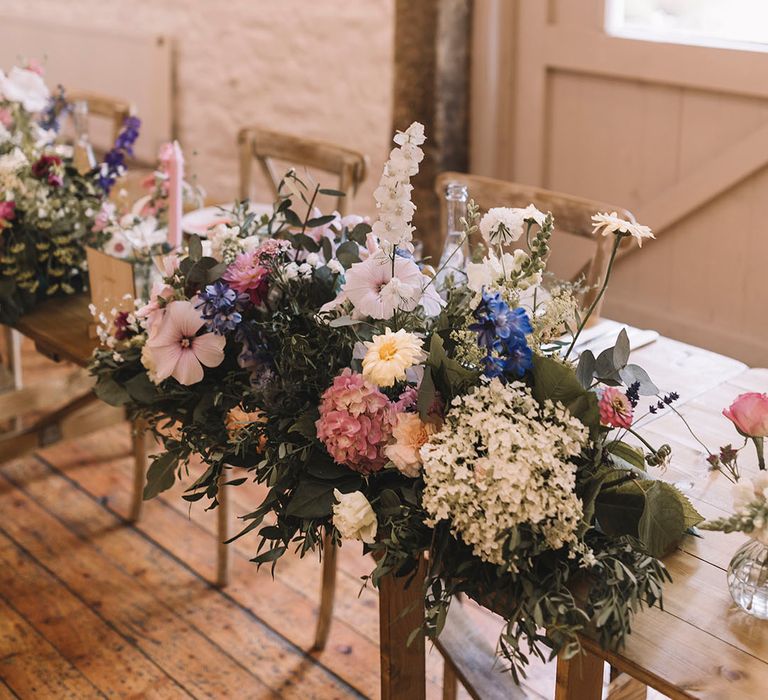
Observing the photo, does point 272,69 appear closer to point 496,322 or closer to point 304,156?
point 304,156

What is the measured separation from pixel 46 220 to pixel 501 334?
4.39ft

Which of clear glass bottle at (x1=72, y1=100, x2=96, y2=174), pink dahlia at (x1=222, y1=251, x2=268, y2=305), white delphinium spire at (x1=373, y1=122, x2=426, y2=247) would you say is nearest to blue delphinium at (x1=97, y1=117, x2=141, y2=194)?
clear glass bottle at (x1=72, y1=100, x2=96, y2=174)

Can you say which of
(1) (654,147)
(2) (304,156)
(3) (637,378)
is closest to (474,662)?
(3) (637,378)

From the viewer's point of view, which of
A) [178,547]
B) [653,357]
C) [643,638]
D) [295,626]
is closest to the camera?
[643,638]

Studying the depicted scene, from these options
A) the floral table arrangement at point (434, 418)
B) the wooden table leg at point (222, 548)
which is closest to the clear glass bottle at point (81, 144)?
the wooden table leg at point (222, 548)

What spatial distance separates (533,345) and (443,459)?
0.21 meters

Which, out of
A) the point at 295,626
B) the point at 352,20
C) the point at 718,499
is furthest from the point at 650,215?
the point at 718,499

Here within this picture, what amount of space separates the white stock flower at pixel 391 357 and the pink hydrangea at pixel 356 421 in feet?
0.15

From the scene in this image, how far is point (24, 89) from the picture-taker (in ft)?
8.05

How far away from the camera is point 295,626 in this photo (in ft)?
8.11

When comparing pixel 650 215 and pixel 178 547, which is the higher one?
pixel 650 215

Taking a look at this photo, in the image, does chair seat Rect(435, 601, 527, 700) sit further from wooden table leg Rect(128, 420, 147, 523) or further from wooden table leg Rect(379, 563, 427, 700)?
wooden table leg Rect(128, 420, 147, 523)

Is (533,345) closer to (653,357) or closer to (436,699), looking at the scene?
(653,357)

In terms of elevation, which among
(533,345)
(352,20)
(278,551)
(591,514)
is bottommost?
(278,551)
